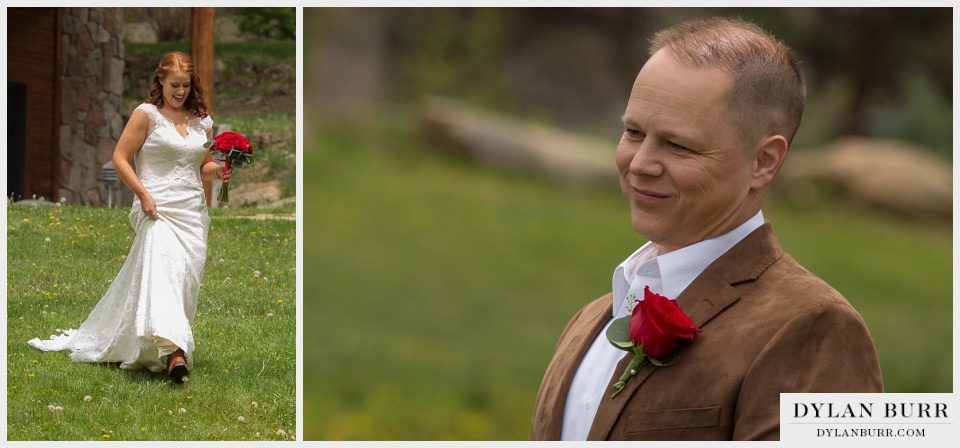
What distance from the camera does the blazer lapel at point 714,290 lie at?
2.07m

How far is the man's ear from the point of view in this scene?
2.06 m

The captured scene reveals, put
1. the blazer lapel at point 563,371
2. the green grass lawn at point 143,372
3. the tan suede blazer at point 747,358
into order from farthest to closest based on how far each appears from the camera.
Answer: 1. the green grass lawn at point 143,372
2. the blazer lapel at point 563,371
3. the tan suede blazer at point 747,358

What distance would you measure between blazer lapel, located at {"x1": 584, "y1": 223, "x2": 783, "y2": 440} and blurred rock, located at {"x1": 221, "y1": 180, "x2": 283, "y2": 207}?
203cm

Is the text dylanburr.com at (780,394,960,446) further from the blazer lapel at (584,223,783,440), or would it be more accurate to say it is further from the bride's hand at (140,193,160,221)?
the bride's hand at (140,193,160,221)

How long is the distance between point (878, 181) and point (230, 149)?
8716 mm

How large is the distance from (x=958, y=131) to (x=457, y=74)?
823 cm

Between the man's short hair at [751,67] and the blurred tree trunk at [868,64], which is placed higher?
the blurred tree trunk at [868,64]

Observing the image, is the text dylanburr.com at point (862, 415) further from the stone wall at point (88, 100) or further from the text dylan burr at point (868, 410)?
the stone wall at point (88, 100)

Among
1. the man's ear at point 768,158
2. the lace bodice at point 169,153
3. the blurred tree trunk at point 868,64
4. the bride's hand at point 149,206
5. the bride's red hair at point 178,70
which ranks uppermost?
the blurred tree trunk at point 868,64

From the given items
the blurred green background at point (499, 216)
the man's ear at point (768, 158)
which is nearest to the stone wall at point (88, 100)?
the man's ear at point (768, 158)

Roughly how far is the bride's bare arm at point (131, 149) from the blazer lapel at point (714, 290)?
213 centimetres

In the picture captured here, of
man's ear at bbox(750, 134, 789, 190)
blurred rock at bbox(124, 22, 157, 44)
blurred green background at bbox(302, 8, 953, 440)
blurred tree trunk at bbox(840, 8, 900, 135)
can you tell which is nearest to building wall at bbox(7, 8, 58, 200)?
blurred rock at bbox(124, 22, 157, 44)

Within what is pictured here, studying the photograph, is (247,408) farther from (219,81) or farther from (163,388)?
(219,81)

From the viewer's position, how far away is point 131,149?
12.1 ft
